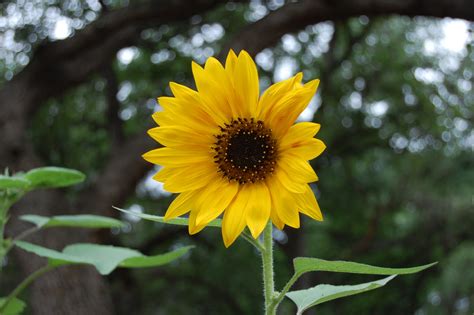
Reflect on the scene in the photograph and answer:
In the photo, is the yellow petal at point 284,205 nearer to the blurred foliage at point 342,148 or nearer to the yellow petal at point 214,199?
the yellow petal at point 214,199

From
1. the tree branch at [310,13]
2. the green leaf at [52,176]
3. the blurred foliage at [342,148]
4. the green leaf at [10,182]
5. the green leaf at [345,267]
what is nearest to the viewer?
the green leaf at [345,267]

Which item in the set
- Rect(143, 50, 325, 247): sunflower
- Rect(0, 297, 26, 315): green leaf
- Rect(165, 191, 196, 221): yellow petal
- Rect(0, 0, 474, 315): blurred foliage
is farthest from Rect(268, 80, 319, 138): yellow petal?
Rect(0, 0, 474, 315): blurred foliage

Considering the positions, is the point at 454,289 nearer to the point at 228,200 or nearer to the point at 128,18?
the point at 128,18

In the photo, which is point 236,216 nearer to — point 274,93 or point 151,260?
point 274,93

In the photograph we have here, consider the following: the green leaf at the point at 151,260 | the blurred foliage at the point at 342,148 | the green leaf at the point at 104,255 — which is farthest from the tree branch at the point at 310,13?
the green leaf at the point at 151,260

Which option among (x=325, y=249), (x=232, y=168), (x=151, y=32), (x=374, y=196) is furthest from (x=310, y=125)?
(x=325, y=249)
